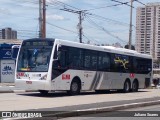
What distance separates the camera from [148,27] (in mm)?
72000

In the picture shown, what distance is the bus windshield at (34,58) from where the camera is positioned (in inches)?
906

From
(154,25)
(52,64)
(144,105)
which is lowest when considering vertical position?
(144,105)

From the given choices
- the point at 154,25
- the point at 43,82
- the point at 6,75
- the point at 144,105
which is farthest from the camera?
the point at 154,25

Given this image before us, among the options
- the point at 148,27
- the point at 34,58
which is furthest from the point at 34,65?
the point at 148,27

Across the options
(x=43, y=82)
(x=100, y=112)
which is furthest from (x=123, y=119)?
(x=43, y=82)

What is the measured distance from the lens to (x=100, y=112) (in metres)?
16.0

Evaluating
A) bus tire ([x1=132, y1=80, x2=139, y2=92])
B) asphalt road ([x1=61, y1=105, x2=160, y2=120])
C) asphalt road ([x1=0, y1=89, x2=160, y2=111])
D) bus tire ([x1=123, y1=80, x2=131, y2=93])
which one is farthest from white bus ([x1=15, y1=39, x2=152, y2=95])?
asphalt road ([x1=61, y1=105, x2=160, y2=120])

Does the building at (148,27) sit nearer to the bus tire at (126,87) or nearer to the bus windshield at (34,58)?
the bus tire at (126,87)

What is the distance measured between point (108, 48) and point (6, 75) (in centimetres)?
1542

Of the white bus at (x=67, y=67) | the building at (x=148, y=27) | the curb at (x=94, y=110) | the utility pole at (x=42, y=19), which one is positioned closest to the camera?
the curb at (x=94, y=110)

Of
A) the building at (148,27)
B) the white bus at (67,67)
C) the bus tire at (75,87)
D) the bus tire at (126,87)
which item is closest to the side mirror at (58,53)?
the white bus at (67,67)

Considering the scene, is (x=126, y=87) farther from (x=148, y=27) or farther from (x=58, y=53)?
(x=148, y=27)

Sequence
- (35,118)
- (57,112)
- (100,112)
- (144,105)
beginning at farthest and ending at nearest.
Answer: (144,105) → (100,112) → (57,112) → (35,118)

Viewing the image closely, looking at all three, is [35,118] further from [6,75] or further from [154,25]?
[154,25]
